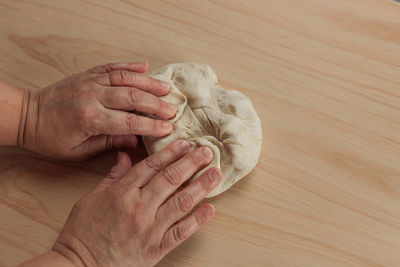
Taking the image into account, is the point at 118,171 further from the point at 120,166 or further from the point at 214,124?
the point at 214,124

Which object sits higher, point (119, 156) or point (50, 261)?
point (119, 156)

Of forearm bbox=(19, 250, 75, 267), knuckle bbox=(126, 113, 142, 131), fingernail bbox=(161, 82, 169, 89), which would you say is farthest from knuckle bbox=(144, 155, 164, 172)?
forearm bbox=(19, 250, 75, 267)

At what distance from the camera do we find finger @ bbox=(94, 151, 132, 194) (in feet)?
3.39

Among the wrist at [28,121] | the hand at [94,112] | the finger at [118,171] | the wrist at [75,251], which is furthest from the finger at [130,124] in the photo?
the wrist at [75,251]

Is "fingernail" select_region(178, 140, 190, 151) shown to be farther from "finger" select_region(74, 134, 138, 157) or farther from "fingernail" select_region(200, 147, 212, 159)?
"finger" select_region(74, 134, 138, 157)

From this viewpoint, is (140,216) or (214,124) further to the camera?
(214,124)

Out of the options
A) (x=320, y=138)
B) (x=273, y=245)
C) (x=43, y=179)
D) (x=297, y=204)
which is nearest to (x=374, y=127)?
(x=320, y=138)

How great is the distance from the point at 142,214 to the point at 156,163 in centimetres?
15

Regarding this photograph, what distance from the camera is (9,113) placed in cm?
111

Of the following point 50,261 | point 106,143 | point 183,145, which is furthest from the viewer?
point 106,143

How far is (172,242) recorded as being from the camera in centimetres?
97

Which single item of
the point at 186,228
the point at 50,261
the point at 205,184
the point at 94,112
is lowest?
the point at 50,261

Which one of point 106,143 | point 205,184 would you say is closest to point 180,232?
point 205,184

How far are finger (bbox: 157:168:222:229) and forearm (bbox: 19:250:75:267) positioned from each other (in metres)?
0.26
